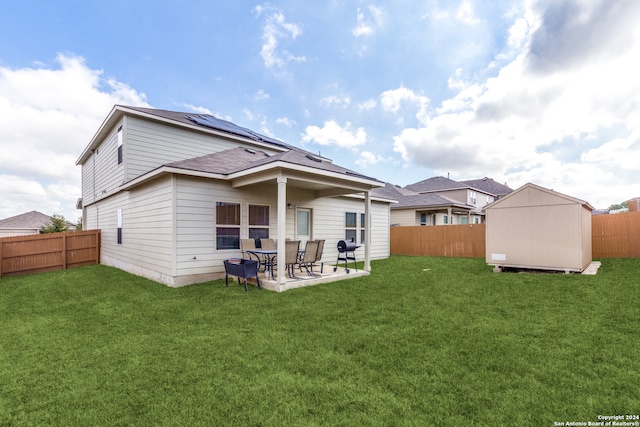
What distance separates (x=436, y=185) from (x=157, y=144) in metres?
25.5

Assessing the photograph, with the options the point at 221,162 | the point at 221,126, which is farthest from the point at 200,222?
the point at 221,126

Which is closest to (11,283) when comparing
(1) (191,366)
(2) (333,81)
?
(1) (191,366)

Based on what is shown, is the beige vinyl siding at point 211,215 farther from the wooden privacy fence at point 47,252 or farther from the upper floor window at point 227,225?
the wooden privacy fence at point 47,252

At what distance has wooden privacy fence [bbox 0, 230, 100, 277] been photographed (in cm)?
1023

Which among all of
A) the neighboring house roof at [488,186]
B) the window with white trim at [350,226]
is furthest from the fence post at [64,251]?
the neighboring house roof at [488,186]

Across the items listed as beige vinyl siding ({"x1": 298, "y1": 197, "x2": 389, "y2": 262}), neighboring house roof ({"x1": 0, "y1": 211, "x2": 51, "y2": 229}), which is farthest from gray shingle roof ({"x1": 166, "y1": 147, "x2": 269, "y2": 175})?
neighboring house roof ({"x1": 0, "y1": 211, "x2": 51, "y2": 229})

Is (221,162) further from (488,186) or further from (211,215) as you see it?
(488,186)

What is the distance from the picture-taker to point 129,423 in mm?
2275

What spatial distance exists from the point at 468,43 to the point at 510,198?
686 cm

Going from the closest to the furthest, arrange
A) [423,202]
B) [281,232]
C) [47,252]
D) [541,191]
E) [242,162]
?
1. [281,232]
2. [541,191]
3. [242,162]
4. [47,252]
5. [423,202]

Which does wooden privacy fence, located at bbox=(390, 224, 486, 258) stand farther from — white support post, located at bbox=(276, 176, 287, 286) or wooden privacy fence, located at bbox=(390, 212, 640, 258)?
white support post, located at bbox=(276, 176, 287, 286)

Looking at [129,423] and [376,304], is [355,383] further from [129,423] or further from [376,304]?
[376,304]

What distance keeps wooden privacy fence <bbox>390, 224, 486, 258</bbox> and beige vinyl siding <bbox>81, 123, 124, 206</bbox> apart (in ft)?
44.2

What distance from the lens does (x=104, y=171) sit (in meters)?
12.4
